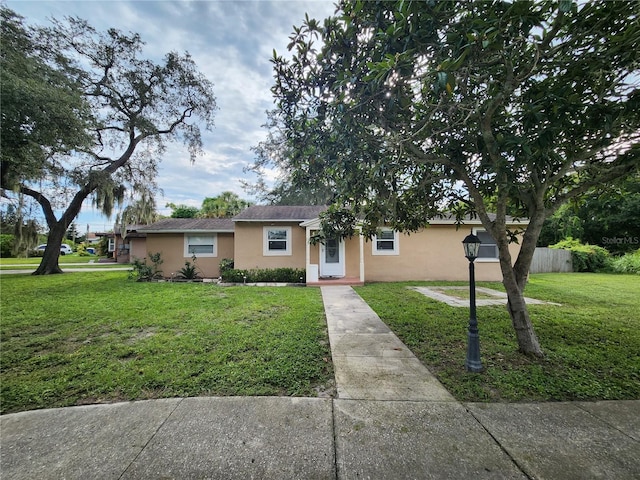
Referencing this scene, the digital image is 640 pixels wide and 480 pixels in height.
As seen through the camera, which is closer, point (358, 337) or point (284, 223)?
point (358, 337)

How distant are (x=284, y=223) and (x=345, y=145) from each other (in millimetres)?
8260

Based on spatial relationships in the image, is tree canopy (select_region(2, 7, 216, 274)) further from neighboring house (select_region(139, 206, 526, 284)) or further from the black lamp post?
the black lamp post

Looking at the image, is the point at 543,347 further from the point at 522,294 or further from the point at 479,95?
the point at 479,95

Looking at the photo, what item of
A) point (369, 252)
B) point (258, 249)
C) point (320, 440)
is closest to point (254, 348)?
point (320, 440)

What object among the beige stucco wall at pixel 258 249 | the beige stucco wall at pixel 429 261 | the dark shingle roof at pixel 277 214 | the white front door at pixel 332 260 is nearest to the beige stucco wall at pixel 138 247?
the dark shingle roof at pixel 277 214

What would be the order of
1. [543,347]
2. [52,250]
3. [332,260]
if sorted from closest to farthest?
1. [543,347]
2. [332,260]
3. [52,250]

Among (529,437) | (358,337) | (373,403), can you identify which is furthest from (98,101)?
(529,437)

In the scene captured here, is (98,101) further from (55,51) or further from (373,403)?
(373,403)

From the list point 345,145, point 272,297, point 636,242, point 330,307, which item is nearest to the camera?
point 345,145

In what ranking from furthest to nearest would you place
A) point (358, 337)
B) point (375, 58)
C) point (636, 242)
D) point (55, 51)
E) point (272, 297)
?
point (636, 242), point (55, 51), point (272, 297), point (358, 337), point (375, 58)

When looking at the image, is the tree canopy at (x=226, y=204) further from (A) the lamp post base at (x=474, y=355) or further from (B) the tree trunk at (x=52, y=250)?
(A) the lamp post base at (x=474, y=355)

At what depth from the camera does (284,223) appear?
463 inches

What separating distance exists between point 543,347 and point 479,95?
13.0 feet

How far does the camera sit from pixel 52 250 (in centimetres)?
1350
